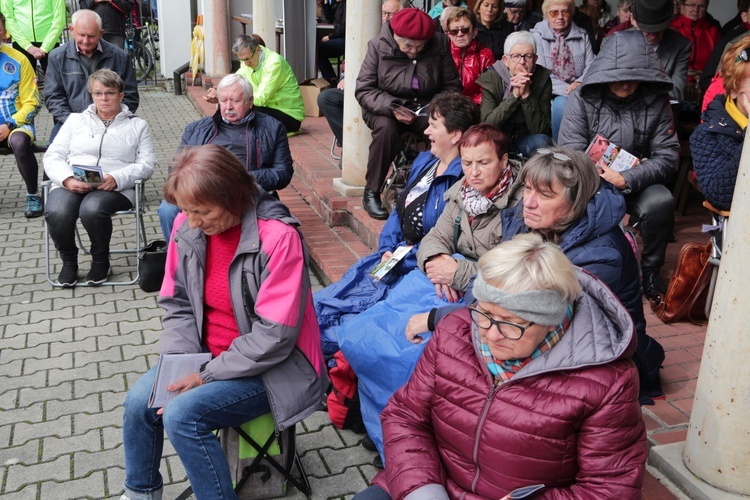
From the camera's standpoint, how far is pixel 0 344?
4.59 m

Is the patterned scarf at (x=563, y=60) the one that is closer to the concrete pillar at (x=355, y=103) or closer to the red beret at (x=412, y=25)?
the red beret at (x=412, y=25)

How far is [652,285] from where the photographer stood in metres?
4.53

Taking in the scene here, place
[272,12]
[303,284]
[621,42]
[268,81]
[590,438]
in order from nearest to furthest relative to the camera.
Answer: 1. [590,438]
2. [303,284]
3. [621,42]
4. [268,81]
5. [272,12]

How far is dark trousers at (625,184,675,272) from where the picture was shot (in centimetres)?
436

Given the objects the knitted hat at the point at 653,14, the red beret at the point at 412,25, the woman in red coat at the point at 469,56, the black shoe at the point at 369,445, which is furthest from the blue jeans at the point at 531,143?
the black shoe at the point at 369,445

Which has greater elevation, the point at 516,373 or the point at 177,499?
the point at 516,373

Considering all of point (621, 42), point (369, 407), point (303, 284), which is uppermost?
point (621, 42)

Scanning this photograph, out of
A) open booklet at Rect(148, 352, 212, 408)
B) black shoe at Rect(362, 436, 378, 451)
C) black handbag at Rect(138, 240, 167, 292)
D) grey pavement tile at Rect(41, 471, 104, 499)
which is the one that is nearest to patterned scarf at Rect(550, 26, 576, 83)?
black handbag at Rect(138, 240, 167, 292)

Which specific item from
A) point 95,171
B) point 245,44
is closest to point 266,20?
point 245,44

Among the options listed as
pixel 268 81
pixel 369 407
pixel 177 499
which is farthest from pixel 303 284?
pixel 268 81

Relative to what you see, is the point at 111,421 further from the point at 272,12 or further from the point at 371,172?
the point at 272,12

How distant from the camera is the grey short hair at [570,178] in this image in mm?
2951

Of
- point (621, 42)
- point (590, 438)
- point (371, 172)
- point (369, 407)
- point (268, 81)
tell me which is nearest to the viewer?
point (590, 438)

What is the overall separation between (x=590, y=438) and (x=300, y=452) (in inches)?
70.7
